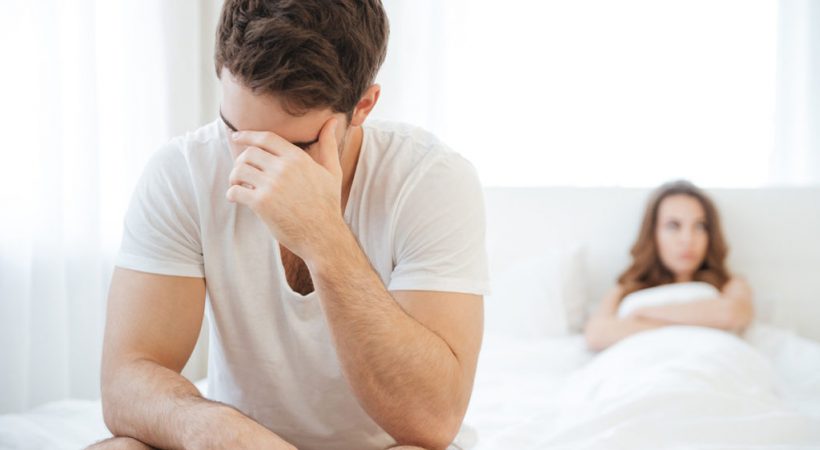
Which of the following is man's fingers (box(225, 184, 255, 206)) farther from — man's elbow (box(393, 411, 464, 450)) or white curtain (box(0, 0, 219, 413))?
white curtain (box(0, 0, 219, 413))

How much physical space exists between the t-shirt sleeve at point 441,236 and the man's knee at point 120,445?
420 mm

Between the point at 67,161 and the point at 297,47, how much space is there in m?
1.60

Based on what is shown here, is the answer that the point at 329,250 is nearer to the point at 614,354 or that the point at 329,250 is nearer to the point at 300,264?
the point at 300,264

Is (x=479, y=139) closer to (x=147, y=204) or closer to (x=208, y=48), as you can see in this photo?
(x=208, y=48)

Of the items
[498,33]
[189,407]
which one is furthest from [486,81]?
[189,407]

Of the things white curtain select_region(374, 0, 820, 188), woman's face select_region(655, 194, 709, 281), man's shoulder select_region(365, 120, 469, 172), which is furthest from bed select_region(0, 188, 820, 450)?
white curtain select_region(374, 0, 820, 188)

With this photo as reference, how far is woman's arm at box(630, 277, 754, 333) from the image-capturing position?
2354 millimetres

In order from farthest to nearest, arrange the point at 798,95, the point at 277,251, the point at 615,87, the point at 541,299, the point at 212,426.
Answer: the point at 615,87, the point at 798,95, the point at 541,299, the point at 277,251, the point at 212,426

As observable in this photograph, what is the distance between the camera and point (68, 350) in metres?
2.48

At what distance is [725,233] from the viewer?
275cm

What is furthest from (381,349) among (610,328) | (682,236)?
(682,236)

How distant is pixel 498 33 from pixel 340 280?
2693mm

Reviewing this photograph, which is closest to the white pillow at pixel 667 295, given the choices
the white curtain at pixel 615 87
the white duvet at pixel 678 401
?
the white duvet at pixel 678 401

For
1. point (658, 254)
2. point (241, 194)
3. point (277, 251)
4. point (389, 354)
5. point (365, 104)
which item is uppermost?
point (365, 104)
